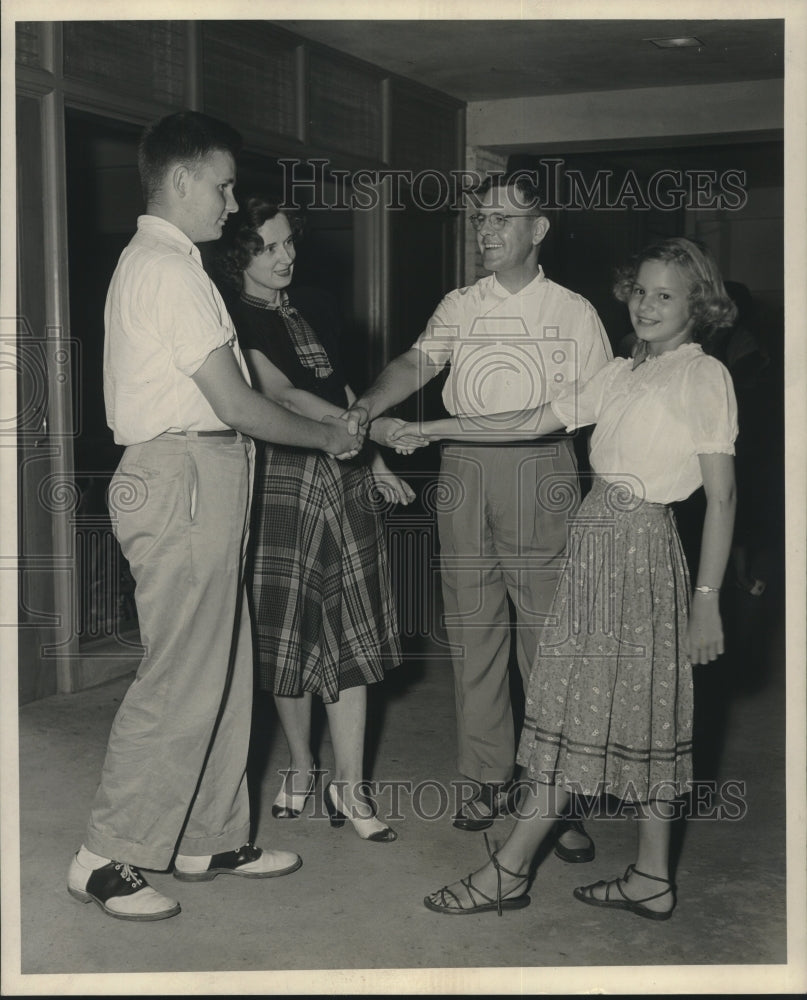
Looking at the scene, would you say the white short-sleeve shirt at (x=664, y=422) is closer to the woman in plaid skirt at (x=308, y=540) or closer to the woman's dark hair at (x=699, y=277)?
the woman's dark hair at (x=699, y=277)

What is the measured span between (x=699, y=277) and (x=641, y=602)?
69cm

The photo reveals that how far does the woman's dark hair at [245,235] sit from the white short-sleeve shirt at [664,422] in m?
0.93

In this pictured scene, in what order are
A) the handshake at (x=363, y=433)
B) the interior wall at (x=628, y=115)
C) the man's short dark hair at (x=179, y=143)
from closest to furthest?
the man's short dark hair at (x=179, y=143) → the handshake at (x=363, y=433) → the interior wall at (x=628, y=115)

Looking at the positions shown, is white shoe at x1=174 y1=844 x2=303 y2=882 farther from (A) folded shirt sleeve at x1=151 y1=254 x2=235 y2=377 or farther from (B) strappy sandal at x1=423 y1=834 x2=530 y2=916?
(A) folded shirt sleeve at x1=151 y1=254 x2=235 y2=377

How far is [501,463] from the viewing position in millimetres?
3080

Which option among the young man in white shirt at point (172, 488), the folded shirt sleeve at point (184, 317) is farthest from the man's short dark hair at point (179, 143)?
the folded shirt sleeve at point (184, 317)

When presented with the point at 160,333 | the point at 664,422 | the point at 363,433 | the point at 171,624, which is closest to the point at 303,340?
the point at 363,433

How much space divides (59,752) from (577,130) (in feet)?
16.1

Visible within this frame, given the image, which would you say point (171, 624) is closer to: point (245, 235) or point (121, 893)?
point (121, 893)

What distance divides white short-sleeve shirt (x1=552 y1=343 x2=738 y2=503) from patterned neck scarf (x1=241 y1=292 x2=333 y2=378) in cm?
78

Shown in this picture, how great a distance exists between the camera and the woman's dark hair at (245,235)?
296cm

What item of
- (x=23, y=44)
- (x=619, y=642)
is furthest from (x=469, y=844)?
(x=23, y=44)
